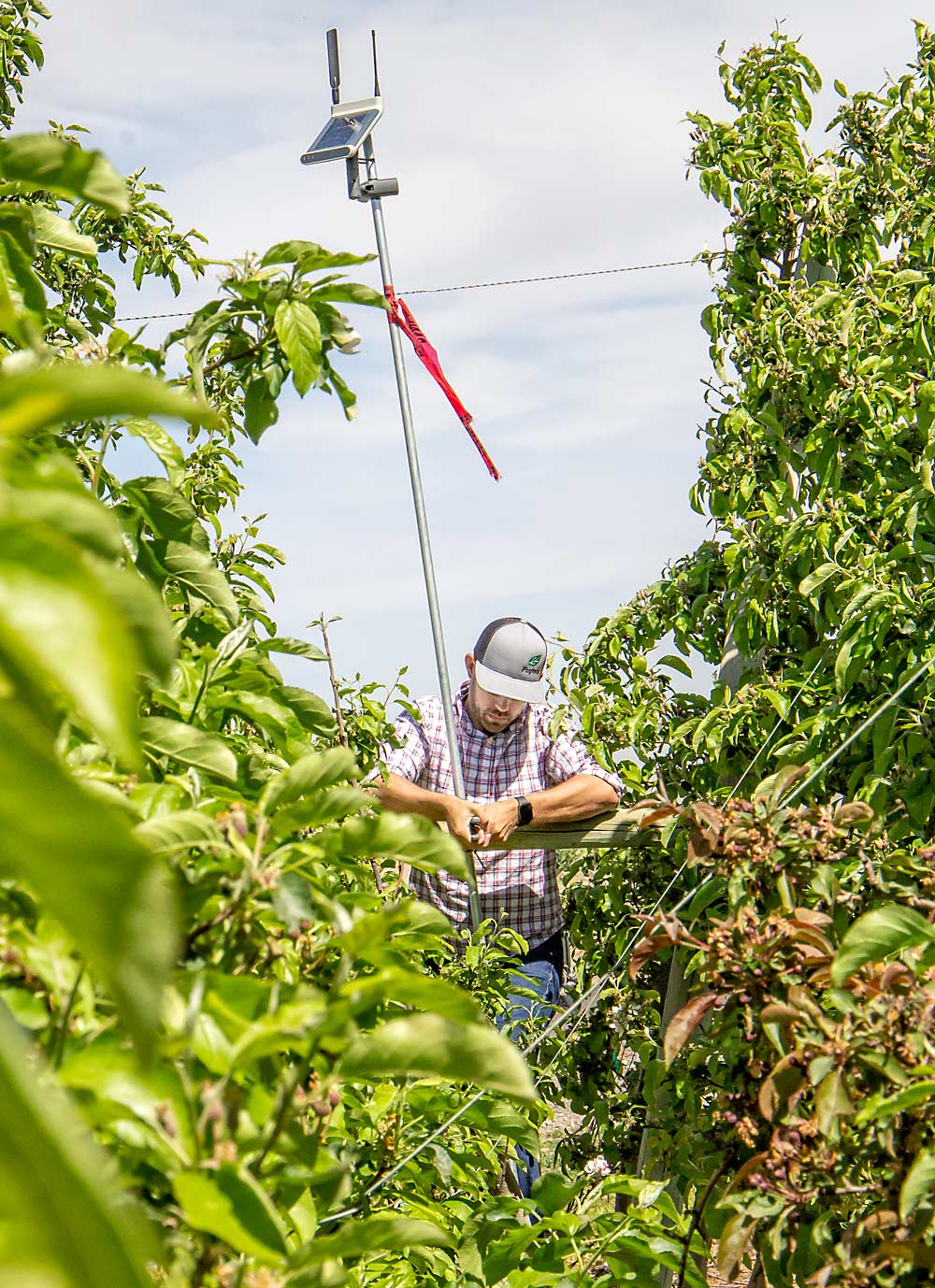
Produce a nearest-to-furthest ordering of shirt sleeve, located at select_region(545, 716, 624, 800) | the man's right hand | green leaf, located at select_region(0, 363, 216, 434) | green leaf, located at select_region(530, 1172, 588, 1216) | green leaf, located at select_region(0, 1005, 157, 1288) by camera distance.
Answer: green leaf, located at select_region(0, 1005, 157, 1288) < green leaf, located at select_region(0, 363, 216, 434) < green leaf, located at select_region(530, 1172, 588, 1216) < the man's right hand < shirt sleeve, located at select_region(545, 716, 624, 800)

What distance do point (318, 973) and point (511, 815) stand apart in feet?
7.16

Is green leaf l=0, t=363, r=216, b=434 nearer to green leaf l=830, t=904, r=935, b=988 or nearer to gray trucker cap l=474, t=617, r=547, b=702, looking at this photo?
green leaf l=830, t=904, r=935, b=988

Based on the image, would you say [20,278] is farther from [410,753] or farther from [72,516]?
[410,753]

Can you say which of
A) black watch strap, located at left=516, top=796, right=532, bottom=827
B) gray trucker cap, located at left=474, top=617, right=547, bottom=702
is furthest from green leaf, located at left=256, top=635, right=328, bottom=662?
gray trucker cap, located at left=474, top=617, right=547, bottom=702

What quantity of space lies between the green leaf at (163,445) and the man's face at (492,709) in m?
2.48

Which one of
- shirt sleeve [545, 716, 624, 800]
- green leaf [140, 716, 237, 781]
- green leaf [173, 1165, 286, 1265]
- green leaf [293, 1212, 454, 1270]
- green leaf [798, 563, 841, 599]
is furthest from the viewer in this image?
shirt sleeve [545, 716, 624, 800]

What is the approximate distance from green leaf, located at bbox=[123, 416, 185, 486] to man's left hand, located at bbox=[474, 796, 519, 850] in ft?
6.54

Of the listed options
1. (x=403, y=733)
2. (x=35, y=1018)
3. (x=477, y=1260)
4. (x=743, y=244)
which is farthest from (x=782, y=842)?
(x=743, y=244)

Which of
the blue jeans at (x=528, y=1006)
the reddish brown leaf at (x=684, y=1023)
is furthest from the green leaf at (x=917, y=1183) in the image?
the blue jeans at (x=528, y=1006)

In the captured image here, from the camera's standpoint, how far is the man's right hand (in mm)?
3084

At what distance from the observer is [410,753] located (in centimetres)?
362

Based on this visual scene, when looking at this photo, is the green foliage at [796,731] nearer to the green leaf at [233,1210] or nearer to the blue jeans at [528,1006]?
the blue jeans at [528,1006]

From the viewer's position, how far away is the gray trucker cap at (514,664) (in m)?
3.63

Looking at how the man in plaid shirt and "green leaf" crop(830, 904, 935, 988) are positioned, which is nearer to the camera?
"green leaf" crop(830, 904, 935, 988)
